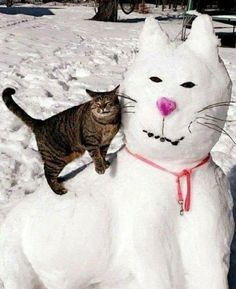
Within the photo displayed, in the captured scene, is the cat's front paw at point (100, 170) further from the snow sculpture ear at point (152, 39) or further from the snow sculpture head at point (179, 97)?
the snow sculpture ear at point (152, 39)

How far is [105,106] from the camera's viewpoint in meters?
1.69

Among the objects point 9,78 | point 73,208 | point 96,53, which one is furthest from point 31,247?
point 96,53

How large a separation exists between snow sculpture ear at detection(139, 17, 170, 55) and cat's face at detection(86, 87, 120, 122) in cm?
27

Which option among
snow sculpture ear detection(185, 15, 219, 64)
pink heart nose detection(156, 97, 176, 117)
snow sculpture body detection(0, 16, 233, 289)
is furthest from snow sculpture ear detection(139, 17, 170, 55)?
pink heart nose detection(156, 97, 176, 117)

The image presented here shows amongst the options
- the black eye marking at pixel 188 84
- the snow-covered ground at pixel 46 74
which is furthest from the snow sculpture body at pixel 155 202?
the snow-covered ground at pixel 46 74

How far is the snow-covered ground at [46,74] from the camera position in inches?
139

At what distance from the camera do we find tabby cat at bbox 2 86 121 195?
1.71 metres

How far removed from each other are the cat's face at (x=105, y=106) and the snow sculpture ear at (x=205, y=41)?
37cm

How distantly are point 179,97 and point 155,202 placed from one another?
1.30 feet

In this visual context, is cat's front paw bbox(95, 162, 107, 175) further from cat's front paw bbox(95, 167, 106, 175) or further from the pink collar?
the pink collar

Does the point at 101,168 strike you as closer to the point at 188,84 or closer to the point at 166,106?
the point at 166,106

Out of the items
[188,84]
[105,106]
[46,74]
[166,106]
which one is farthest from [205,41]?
[46,74]

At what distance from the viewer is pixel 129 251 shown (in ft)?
5.82

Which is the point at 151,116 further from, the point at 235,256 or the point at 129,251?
the point at 235,256
